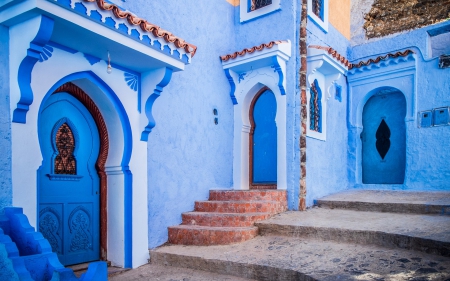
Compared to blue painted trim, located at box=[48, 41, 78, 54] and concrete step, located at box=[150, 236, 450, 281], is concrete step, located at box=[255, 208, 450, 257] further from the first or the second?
blue painted trim, located at box=[48, 41, 78, 54]

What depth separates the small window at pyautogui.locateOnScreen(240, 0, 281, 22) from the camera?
7262mm

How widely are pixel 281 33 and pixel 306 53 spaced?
64cm

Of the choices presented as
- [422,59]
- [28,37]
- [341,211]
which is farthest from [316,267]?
[422,59]

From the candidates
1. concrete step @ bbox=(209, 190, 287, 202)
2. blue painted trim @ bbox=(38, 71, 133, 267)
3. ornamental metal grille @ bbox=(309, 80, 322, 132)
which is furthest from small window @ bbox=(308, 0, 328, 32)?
blue painted trim @ bbox=(38, 71, 133, 267)

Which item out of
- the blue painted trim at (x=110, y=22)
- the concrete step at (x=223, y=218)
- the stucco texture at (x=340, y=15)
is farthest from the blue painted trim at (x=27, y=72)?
the stucco texture at (x=340, y=15)

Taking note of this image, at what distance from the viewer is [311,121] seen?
24.4ft

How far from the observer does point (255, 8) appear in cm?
765

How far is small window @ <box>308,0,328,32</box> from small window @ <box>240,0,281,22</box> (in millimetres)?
741

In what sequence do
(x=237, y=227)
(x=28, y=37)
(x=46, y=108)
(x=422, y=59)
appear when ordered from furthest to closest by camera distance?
(x=422, y=59), (x=237, y=227), (x=46, y=108), (x=28, y=37)

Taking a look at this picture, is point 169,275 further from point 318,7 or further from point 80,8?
point 318,7

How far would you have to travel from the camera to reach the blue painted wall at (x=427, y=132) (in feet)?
24.7

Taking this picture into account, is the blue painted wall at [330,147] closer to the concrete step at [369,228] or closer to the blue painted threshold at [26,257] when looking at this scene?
the concrete step at [369,228]

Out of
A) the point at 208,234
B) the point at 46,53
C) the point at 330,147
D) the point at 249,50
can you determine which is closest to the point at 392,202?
the point at 330,147

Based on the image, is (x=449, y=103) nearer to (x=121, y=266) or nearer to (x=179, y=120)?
(x=179, y=120)
